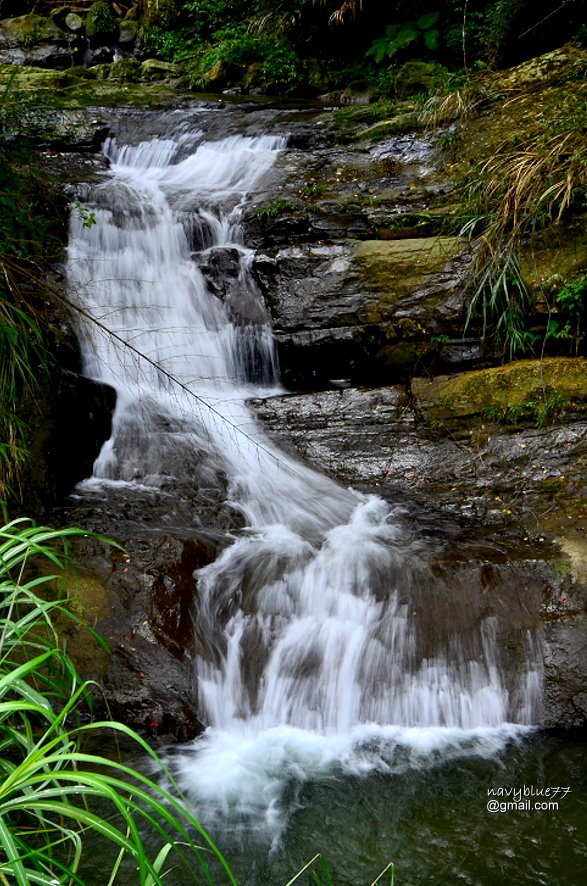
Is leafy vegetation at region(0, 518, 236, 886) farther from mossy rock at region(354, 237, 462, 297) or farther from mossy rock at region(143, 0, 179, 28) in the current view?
mossy rock at region(143, 0, 179, 28)

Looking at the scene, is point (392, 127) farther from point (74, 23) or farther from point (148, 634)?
point (74, 23)

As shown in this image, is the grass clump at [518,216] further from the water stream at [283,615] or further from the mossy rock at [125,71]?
the mossy rock at [125,71]

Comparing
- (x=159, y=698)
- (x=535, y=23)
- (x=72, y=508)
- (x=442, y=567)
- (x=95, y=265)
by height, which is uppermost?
(x=535, y=23)

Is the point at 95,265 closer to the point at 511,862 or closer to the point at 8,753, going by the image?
the point at 8,753

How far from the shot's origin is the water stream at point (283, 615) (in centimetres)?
335

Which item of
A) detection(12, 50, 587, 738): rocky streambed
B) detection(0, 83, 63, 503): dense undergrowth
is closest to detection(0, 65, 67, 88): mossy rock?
detection(12, 50, 587, 738): rocky streambed

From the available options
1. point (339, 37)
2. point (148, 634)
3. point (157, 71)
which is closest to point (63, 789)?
point (148, 634)

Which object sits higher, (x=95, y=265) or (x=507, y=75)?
(x=507, y=75)

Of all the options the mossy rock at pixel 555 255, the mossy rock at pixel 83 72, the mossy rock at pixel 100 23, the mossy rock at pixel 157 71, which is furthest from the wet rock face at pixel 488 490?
the mossy rock at pixel 100 23

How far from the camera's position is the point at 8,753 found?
269 centimetres

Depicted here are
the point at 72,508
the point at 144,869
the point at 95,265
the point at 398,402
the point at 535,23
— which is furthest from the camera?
the point at 535,23

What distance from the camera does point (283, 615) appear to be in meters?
3.93

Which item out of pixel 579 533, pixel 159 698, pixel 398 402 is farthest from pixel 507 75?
pixel 159 698

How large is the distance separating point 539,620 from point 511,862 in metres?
1.37
